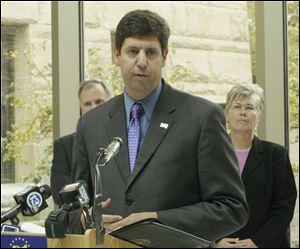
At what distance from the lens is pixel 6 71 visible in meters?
5.17

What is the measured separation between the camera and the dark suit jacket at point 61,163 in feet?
13.4

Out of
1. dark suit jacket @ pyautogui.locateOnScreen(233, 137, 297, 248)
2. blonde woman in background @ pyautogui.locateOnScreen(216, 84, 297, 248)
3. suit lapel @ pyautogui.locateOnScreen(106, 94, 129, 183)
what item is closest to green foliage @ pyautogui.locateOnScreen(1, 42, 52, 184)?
blonde woman in background @ pyautogui.locateOnScreen(216, 84, 297, 248)

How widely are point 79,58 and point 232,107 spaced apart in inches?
68.7

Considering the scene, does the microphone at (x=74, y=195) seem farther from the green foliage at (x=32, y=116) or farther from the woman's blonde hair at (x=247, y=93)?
the green foliage at (x=32, y=116)

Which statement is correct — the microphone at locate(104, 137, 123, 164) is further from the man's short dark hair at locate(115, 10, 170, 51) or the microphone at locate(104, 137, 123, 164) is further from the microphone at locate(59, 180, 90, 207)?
the man's short dark hair at locate(115, 10, 170, 51)

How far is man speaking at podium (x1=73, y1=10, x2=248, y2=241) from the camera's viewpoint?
240 cm

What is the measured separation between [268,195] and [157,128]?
135 cm

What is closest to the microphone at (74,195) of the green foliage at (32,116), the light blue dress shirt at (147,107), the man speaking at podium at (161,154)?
the man speaking at podium at (161,154)

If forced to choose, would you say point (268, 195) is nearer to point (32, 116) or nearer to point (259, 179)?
point (259, 179)

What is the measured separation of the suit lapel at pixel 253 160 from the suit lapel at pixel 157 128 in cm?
126

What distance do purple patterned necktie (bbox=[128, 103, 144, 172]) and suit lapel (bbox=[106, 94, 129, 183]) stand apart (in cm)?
2

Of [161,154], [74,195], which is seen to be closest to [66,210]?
[74,195]

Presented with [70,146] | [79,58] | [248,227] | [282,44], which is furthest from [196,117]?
[79,58]

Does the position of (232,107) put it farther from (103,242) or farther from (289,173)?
(103,242)
